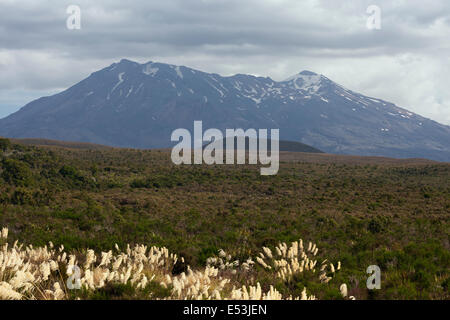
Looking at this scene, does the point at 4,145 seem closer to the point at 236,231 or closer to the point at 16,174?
the point at 16,174

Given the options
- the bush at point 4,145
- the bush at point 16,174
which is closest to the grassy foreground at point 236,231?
the bush at point 16,174

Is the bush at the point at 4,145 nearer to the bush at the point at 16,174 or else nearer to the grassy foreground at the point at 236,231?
the grassy foreground at the point at 236,231

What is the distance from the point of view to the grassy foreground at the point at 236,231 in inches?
342

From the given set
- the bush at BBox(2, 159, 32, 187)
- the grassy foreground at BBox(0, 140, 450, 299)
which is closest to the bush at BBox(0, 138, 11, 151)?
the grassy foreground at BBox(0, 140, 450, 299)

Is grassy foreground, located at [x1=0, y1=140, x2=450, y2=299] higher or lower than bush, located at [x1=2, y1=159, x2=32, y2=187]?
lower

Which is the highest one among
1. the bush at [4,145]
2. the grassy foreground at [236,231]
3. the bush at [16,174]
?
the bush at [4,145]

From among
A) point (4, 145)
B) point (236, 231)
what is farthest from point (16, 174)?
point (236, 231)

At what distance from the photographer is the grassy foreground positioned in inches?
342

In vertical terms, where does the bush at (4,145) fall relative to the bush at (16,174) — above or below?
above

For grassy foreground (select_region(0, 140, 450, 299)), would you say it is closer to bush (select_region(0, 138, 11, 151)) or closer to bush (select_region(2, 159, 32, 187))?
bush (select_region(2, 159, 32, 187))

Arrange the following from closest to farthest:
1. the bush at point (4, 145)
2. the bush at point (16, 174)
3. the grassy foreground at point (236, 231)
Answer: the grassy foreground at point (236, 231) < the bush at point (16, 174) < the bush at point (4, 145)

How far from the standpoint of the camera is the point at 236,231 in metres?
16.4

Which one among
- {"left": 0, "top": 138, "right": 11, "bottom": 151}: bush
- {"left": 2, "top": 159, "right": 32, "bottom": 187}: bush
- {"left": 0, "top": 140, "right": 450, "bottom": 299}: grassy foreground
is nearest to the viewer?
{"left": 0, "top": 140, "right": 450, "bottom": 299}: grassy foreground
